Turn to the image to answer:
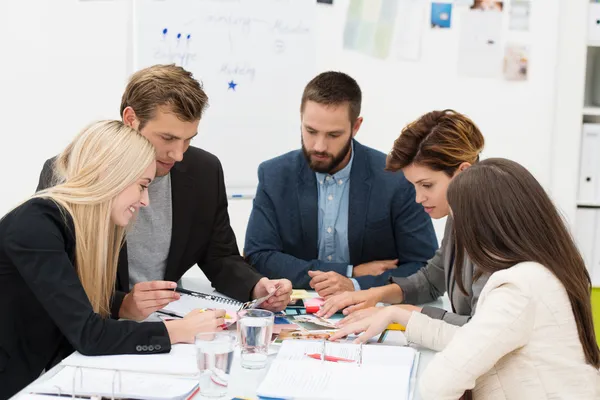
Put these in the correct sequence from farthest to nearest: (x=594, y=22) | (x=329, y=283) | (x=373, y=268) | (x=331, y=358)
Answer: (x=594, y=22)
(x=373, y=268)
(x=329, y=283)
(x=331, y=358)

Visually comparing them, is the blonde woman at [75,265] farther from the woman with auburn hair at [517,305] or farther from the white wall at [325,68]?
the white wall at [325,68]

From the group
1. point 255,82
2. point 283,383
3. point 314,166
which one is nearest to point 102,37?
point 255,82

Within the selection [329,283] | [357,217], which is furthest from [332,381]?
[357,217]

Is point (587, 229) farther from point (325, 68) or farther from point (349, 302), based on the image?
point (349, 302)

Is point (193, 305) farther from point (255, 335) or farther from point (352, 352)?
point (352, 352)

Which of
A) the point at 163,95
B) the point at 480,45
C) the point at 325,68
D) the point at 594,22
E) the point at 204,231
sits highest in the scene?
the point at 594,22

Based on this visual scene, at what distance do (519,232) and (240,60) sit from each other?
2259 millimetres

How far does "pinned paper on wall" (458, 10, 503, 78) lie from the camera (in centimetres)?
365

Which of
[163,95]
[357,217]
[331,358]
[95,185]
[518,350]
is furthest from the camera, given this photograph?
[357,217]

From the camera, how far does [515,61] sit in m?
3.68

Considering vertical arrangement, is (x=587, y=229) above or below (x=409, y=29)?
below

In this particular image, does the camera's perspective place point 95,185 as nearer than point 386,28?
Yes

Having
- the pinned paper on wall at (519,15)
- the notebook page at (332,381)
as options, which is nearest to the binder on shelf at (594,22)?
the pinned paper on wall at (519,15)

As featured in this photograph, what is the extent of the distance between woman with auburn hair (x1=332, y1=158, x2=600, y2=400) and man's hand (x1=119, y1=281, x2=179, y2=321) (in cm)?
73
